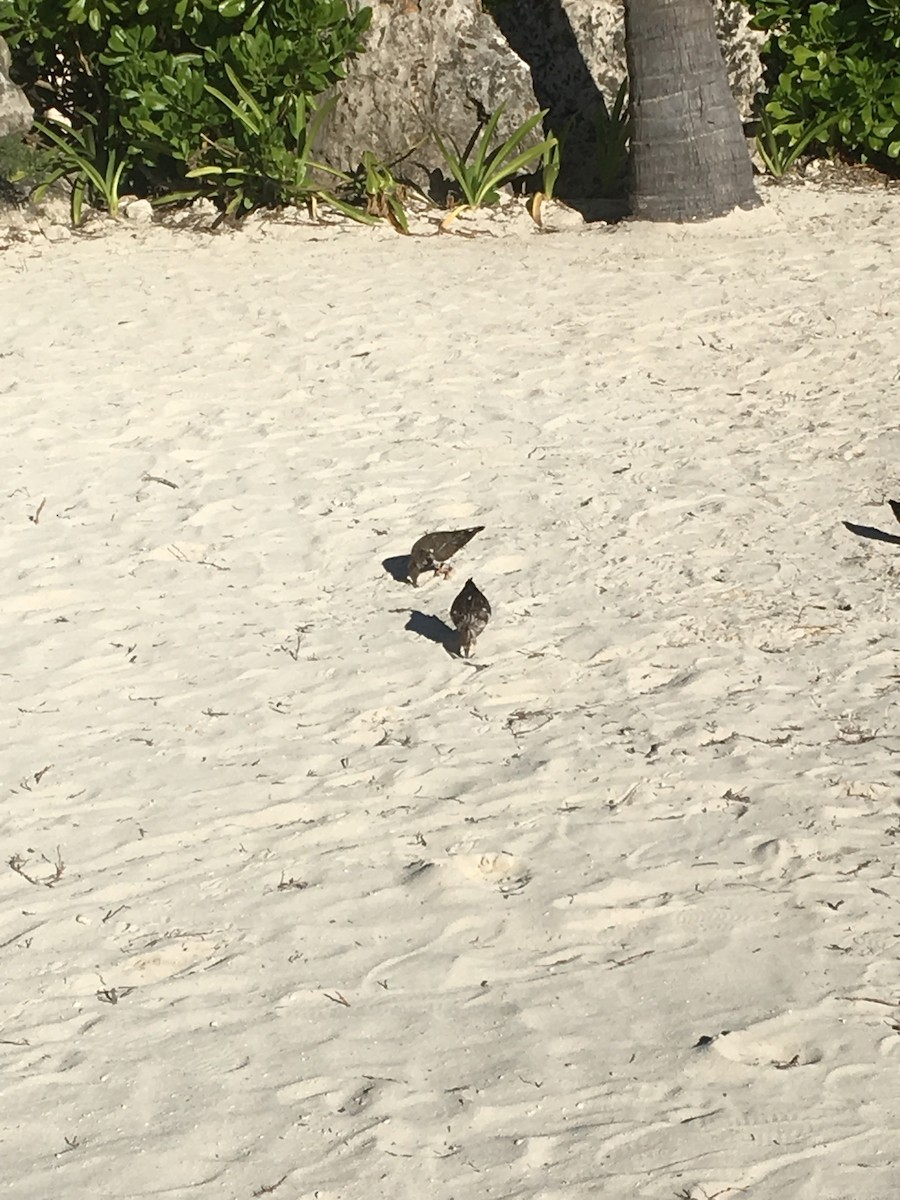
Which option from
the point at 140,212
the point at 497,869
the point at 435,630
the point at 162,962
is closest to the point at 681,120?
the point at 140,212

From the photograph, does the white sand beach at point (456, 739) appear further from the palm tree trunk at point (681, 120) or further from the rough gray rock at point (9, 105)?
the rough gray rock at point (9, 105)

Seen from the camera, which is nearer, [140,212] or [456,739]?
[456,739]

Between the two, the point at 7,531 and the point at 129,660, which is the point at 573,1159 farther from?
the point at 7,531

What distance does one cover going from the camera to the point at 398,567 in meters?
5.76

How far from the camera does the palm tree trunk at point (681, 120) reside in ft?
28.0

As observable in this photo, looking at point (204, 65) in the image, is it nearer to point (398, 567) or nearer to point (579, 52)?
point (579, 52)

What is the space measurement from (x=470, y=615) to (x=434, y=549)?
554 millimetres

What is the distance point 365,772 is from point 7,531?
2.45 meters

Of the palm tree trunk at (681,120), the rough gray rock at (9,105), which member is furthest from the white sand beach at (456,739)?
the rough gray rock at (9,105)

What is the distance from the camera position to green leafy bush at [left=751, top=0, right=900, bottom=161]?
9141 millimetres

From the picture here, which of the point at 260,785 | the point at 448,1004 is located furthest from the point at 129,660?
the point at 448,1004

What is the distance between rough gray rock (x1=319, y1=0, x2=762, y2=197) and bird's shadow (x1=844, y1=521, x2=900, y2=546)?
4.84m

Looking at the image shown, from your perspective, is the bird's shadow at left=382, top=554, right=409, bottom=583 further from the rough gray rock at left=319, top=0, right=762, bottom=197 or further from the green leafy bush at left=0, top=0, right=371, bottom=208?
the rough gray rock at left=319, top=0, right=762, bottom=197

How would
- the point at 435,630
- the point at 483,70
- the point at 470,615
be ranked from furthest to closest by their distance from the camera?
the point at 483,70, the point at 435,630, the point at 470,615
